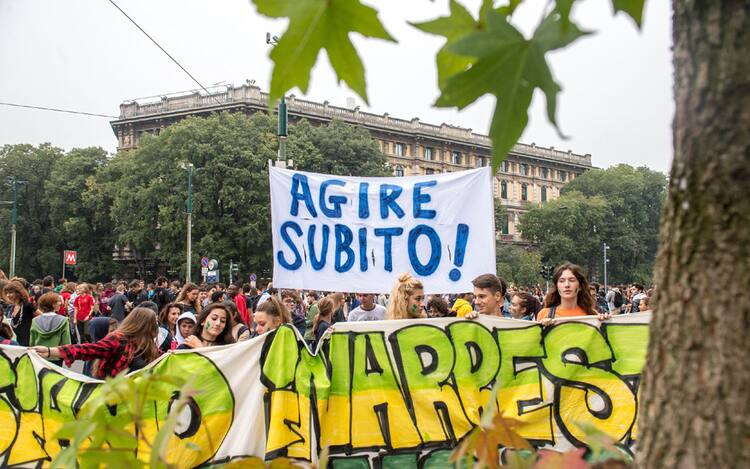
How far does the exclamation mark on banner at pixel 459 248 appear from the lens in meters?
5.68

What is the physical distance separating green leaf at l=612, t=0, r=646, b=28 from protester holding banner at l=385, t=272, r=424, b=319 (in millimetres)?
3901

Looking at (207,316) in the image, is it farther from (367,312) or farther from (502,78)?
(502,78)

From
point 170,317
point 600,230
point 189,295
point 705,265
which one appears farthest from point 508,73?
point 600,230

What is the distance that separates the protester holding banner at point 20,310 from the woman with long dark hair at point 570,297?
215 inches

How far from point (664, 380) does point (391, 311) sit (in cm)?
400

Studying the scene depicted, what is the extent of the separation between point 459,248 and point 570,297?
126 cm

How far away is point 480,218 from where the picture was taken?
583cm

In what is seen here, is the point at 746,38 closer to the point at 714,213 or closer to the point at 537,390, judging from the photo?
the point at 714,213

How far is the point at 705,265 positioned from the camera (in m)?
0.83

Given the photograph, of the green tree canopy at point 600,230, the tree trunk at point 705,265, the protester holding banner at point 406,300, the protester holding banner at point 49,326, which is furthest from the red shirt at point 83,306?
the green tree canopy at point 600,230

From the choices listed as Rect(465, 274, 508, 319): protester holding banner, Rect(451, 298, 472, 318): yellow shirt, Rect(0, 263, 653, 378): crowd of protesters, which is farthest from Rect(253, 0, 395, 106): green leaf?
Rect(451, 298, 472, 318): yellow shirt

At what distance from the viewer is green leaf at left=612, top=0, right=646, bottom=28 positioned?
0.96m

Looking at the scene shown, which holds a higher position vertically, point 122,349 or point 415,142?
point 415,142

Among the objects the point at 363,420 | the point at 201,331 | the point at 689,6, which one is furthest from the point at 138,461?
the point at 201,331
